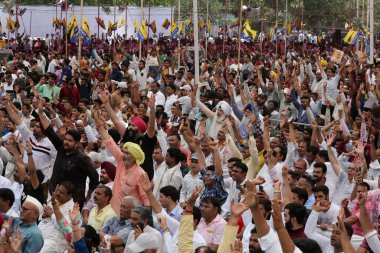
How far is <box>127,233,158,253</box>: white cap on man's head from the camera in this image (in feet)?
28.3

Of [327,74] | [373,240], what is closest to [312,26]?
[327,74]

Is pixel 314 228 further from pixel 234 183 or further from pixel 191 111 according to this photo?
pixel 191 111

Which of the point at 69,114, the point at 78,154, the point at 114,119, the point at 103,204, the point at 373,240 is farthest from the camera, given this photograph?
the point at 69,114

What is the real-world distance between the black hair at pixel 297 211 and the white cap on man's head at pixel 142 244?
1.41 meters

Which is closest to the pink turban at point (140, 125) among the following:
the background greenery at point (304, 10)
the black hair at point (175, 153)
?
the black hair at point (175, 153)

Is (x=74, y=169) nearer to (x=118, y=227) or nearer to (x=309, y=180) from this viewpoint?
(x=118, y=227)

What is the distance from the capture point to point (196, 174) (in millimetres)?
12016

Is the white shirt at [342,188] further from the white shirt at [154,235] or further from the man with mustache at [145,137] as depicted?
the white shirt at [154,235]

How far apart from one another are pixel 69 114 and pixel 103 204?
21.6ft

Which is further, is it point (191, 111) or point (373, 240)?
point (191, 111)

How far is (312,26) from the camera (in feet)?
177

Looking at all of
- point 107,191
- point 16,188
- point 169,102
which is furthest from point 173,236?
point 169,102

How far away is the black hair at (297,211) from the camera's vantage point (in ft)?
31.2

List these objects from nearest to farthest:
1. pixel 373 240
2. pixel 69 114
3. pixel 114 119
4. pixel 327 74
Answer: pixel 373 240 → pixel 114 119 → pixel 69 114 → pixel 327 74
